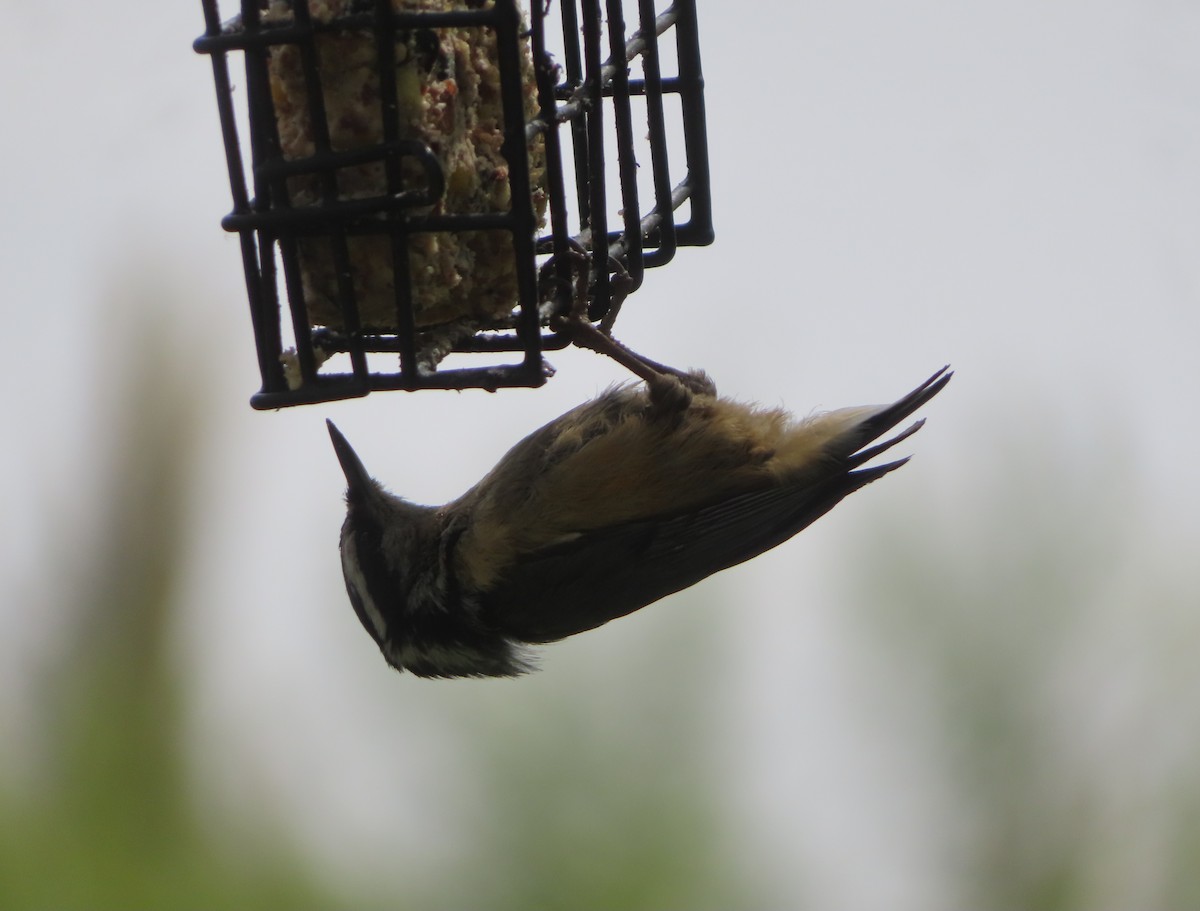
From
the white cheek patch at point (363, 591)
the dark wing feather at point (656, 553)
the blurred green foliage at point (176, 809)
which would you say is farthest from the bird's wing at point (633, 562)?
the blurred green foliage at point (176, 809)

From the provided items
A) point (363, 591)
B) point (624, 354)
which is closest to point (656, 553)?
point (624, 354)

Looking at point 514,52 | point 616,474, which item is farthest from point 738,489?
point 514,52

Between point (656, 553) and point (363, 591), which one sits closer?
point (656, 553)

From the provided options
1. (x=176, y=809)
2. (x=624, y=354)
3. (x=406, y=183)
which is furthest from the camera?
(x=176, y=809)

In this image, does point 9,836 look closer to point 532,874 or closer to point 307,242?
point 532,874

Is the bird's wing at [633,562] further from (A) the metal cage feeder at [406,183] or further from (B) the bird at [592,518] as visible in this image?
(A) the metal cage feeder at [406,183]

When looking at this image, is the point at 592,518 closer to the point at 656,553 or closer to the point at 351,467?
the point at 656,553

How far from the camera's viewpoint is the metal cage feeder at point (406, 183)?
2203 mm

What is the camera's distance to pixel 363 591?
3.45m

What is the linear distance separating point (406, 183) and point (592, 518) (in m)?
1.20

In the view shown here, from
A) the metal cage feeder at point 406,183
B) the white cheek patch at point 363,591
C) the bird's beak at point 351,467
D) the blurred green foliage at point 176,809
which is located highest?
the metal cage feeder at point 406,183

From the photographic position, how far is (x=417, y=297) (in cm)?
249

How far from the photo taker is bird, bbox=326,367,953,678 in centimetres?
331

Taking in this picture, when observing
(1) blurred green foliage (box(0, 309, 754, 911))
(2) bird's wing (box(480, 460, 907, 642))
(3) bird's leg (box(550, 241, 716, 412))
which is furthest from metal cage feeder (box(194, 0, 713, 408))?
(1) blurred green foliage (box(0, 309, 754, 911))
